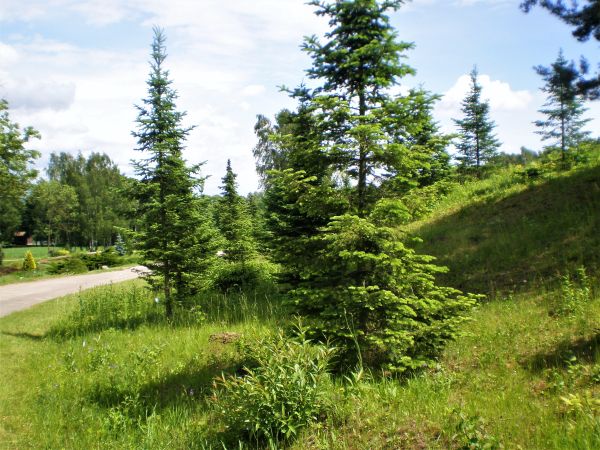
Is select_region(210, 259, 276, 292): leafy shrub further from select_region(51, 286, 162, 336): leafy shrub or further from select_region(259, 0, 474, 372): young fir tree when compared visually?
select_region(259, 0, 474, 372): young fir tree

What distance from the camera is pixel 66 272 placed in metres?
28.8

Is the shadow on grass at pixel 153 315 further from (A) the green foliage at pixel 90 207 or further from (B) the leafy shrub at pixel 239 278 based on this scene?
(A) the green foliage at pixel 90 207

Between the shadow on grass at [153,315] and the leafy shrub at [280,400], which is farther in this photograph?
the shadow on grass at [153,315]

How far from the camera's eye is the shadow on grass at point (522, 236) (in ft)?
29.5

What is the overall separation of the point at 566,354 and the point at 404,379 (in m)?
2.10

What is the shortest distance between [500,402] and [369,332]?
1.70m

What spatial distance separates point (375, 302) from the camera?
16.7 feet

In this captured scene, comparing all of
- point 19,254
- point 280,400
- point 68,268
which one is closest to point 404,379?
point 280,400

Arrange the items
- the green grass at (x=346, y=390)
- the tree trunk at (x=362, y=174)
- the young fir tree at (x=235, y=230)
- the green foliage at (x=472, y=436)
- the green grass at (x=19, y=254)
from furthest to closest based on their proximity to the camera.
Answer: the green grass at (x=19, y=254) < the young fir tree at (x=235, y=230) < the tree trunk at (x=362, y=174) < the green grass at (x=346, y=390) < the green foliage at (x=472, y=436)

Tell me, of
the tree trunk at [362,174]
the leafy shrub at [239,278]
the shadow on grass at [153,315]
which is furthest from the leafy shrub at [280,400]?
the leafy shrub at [239,278]

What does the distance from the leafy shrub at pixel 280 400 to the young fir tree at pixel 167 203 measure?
253 inches

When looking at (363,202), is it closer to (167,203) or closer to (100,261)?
(167,203)

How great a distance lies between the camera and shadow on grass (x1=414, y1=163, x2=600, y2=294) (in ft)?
29.5

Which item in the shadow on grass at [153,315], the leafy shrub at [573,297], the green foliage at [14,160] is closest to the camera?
the leafy shrub at [573,297]
